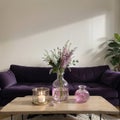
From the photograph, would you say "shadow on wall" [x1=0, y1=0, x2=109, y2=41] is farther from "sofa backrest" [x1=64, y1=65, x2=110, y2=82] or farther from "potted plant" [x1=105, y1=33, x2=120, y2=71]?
"sofa backrest" [x1=64, y1=65, x2=110, y2=82]

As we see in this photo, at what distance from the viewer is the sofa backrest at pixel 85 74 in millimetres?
4398

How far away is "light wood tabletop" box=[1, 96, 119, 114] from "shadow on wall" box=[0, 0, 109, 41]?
7.54ft

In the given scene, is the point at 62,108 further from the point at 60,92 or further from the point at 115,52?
the point at 115,52

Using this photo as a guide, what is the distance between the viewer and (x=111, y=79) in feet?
12.8

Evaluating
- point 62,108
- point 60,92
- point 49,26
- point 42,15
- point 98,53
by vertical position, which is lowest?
point 62,108

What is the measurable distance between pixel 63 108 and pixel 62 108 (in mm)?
12

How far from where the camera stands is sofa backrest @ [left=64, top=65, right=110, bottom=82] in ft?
14.4

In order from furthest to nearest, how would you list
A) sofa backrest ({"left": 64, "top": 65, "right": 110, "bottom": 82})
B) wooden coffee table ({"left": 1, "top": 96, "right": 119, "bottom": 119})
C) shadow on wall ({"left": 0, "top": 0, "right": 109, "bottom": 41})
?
shadow on wall ({"left": 0, "top": 0, "right": 109, "bottom": 41}), sofa backrest ({"left": 64, "top": 65, "right": 110, "bottom": 82}), wooden coffee table ({"left": 1, "top": 96, "right": 119, "bottom": 119})

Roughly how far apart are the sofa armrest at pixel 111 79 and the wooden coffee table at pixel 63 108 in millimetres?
1101

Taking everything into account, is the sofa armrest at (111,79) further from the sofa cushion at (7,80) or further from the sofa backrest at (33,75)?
the sofa cushion at (7,80)

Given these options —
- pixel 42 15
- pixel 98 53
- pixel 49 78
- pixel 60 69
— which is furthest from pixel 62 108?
pixel 42 15

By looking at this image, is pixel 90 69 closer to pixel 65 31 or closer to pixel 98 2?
pixel 65 31

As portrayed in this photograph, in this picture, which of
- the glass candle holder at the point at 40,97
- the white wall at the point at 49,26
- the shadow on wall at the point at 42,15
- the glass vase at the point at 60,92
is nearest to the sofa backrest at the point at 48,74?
the white wall at the point at 49,26

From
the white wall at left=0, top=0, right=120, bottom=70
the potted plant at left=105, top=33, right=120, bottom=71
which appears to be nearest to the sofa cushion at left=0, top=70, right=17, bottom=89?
the white wall at left=0, top=0, right=120, bottom=70
